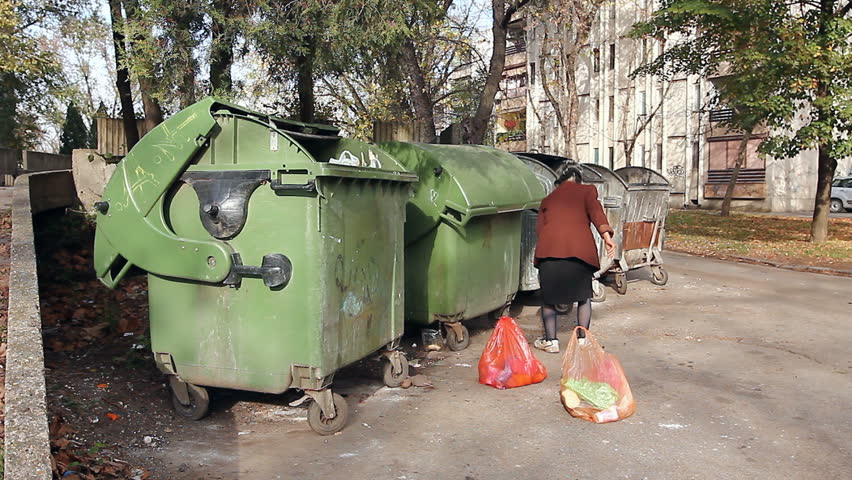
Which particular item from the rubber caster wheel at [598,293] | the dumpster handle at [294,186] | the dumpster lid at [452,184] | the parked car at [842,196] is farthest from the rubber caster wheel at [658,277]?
the parked car at [842,196]

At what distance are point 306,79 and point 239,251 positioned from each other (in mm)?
6194

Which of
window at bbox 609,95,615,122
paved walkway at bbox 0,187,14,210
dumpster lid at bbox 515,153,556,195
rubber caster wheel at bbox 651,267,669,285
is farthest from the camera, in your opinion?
window at bbox 609,95,615,122

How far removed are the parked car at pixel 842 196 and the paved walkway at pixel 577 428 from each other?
23839mm

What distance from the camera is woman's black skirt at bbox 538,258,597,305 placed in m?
6.02

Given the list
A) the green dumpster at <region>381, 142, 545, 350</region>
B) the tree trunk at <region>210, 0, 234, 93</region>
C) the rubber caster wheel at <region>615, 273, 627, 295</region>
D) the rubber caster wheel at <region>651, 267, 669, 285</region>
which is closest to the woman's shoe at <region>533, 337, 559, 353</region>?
the green dumpster at <region>381, 142, 545, 350</region>

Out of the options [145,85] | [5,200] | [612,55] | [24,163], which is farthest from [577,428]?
[612,55]

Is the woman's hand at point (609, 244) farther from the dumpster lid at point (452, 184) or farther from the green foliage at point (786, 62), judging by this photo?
the green foliage at point (786, 62)

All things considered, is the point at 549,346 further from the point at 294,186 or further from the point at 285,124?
the point at 294,186

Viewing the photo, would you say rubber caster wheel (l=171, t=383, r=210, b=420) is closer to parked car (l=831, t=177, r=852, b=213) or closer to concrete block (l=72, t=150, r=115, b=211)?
concrete block (l=72, t=150, r=115, b=211)

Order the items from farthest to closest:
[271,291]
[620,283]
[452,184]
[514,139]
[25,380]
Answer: [514,139], [620,283], [452,184], [271,291], [25,380]

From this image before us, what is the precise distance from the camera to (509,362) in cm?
525

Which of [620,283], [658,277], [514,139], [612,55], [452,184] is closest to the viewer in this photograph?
[452,184]

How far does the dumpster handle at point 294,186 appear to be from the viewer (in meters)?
4.12

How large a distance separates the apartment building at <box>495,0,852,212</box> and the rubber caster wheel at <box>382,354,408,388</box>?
1969 cm
